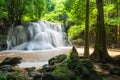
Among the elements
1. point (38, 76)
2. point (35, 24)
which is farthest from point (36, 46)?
point (38, 76)

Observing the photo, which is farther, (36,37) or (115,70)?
(36,37)

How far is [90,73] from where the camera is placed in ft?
30.5

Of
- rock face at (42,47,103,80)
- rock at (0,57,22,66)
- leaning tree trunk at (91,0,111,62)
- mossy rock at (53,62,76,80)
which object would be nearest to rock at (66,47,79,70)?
rock face at (42,47,103,80)

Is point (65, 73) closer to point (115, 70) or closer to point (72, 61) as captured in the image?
point (72, 61)

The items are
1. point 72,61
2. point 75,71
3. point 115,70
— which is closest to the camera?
point 75,71

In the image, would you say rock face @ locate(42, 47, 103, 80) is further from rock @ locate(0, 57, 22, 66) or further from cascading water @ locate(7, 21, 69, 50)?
cascading water @ locate(7, 21, 69, 50)

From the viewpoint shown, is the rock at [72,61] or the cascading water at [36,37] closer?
the rock at [72,61]

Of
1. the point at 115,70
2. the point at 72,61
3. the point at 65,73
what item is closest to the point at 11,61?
the point at 115,70

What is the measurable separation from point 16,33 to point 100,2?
73.4 feet

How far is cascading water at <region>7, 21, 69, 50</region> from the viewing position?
34.0 metres

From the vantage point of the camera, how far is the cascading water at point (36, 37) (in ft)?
111

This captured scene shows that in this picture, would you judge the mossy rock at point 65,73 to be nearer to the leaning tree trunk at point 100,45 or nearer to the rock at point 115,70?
the rock at point 115,70

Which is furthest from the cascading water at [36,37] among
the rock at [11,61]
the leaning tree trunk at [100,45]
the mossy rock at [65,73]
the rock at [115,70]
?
the mossy rock at [65,73]

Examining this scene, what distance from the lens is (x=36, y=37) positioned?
36375 millimetres
